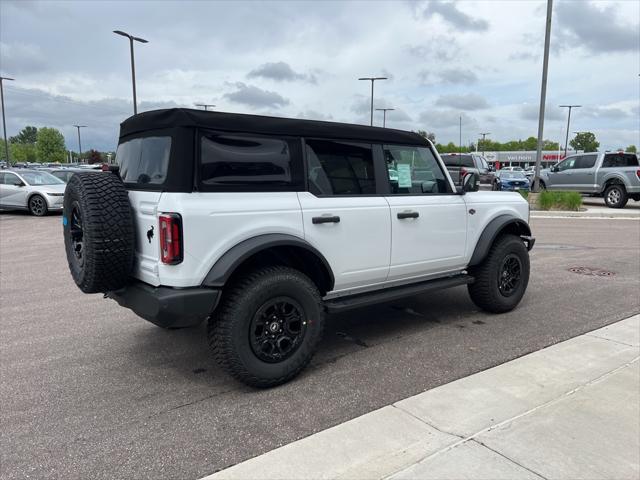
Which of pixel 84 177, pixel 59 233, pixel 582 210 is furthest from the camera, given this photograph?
pixel 582 210

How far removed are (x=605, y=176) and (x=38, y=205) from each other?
19581mm

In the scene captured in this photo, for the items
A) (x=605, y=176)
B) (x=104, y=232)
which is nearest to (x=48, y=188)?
(x=104, y=232)

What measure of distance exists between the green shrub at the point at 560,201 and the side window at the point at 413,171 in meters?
13.7

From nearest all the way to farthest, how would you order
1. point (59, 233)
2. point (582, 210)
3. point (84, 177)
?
1. point (84, 177)
2. point (59, 233)
3. point (582, 210)

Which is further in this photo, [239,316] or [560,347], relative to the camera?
[560,347]

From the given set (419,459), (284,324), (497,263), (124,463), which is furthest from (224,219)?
(497,263)

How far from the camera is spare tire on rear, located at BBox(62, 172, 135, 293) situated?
3225 millimetres

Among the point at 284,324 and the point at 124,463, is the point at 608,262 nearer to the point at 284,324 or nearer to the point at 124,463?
the point at 284,324

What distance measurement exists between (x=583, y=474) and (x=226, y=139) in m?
2.87

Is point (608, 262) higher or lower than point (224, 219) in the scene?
lower

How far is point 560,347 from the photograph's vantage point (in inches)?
168

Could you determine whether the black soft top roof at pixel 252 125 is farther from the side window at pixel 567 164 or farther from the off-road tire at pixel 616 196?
the side window at pixel 567 164

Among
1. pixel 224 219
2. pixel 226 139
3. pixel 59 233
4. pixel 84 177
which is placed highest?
pixel 226 139

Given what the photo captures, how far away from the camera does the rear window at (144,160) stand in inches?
132
